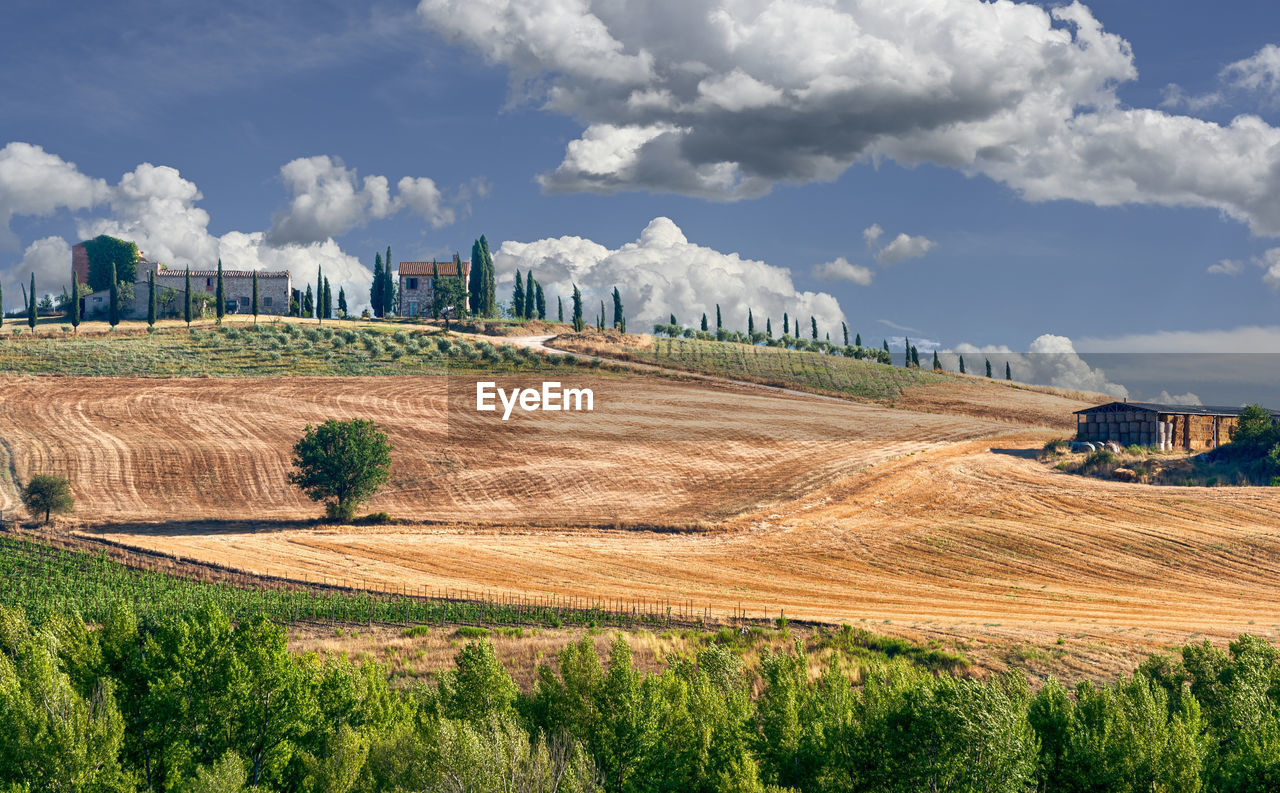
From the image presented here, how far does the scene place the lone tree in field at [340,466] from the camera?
77.5 m

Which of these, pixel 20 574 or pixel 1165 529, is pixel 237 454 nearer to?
pixel 20 574

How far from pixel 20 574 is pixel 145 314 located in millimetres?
121389

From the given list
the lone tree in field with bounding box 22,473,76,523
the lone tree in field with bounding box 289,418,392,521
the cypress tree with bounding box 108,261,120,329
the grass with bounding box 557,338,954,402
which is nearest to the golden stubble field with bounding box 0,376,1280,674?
the lone tree in field with bounding box 22,473,76,523

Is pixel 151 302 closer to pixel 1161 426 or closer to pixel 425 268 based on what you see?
pixel 425 268

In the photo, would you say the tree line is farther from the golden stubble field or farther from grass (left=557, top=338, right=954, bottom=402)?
grass (left=557, top=338, right=954, bottom=402)

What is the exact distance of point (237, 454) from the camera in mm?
91062

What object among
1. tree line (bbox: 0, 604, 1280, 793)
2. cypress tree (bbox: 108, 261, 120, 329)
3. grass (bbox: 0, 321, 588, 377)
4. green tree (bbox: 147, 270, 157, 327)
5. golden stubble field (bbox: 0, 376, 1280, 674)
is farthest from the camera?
green tree (bbox: 147, 270, 157, 327)

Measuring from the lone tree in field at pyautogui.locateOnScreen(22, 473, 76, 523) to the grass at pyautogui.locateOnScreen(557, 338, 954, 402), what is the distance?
290 ft

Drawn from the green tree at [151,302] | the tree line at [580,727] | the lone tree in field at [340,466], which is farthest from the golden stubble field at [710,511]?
the green tree at [151,302]

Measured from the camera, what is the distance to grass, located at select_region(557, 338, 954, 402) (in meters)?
140

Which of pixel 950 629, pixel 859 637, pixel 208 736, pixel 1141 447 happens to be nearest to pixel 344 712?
pixel 208 736

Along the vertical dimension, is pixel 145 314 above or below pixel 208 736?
above

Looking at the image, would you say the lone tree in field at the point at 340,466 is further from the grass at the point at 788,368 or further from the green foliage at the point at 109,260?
the green foliage at the point at 109,260

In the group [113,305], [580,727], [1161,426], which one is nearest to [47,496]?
[580,727]
